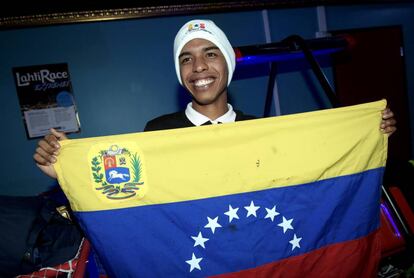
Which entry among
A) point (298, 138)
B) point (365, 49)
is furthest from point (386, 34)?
point (298, 138)

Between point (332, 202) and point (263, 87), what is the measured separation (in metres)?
2.54

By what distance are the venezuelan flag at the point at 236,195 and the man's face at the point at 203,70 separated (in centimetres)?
38

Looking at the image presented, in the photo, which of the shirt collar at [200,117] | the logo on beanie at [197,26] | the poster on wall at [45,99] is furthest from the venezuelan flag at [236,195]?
the poster on wall at [45,99]

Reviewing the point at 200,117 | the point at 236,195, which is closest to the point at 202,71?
the point at 200,117

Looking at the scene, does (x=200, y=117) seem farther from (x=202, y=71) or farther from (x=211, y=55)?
(x=211, y=55)

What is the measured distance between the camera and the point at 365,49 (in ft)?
13.7

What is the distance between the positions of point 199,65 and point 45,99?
2.25 metres

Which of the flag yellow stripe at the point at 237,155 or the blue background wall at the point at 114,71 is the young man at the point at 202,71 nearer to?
the flag yellow stripe at the point at 237,155

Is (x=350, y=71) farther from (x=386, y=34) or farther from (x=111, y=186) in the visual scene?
(x=111, y=186)

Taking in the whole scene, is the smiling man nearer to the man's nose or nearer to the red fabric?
the man's nose

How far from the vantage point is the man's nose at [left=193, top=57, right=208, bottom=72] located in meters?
1.51

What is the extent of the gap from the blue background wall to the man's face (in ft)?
5.86

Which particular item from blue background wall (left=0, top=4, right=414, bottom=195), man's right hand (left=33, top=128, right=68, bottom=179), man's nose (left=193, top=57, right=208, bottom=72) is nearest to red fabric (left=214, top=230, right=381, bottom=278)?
man's right hand (left=33, top=128, right=68, bottom=179)

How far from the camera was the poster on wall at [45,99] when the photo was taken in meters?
2.92
